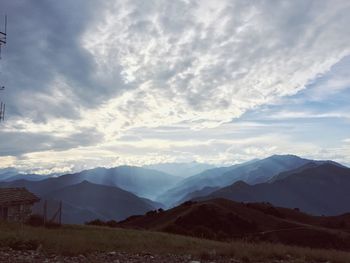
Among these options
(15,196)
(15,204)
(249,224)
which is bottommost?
(249,224)

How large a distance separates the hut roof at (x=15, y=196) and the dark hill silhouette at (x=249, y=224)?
1845cm

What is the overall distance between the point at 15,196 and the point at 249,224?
39.2 m

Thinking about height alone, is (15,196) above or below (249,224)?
above

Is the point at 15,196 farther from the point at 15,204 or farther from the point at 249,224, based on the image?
the point at 249,224

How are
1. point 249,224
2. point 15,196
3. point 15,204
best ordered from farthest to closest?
point 249,224 < point 15,196 < point 15,204

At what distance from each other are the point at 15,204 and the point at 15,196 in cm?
132

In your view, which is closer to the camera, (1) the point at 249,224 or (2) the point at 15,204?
(2) the point at 15,204

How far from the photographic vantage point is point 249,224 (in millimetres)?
67000

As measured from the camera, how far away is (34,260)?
1273 centimetres

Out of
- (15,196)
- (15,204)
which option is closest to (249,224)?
(15,196)

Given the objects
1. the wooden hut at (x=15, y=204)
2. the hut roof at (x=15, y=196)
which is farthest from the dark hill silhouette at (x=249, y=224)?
the wooden hut at (x=15, y=204)

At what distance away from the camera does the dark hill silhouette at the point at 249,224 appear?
5734 centimetres

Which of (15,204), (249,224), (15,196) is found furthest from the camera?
(249,224)

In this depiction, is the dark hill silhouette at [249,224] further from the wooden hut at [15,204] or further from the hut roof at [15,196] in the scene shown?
the wooden hut at [15,204]
